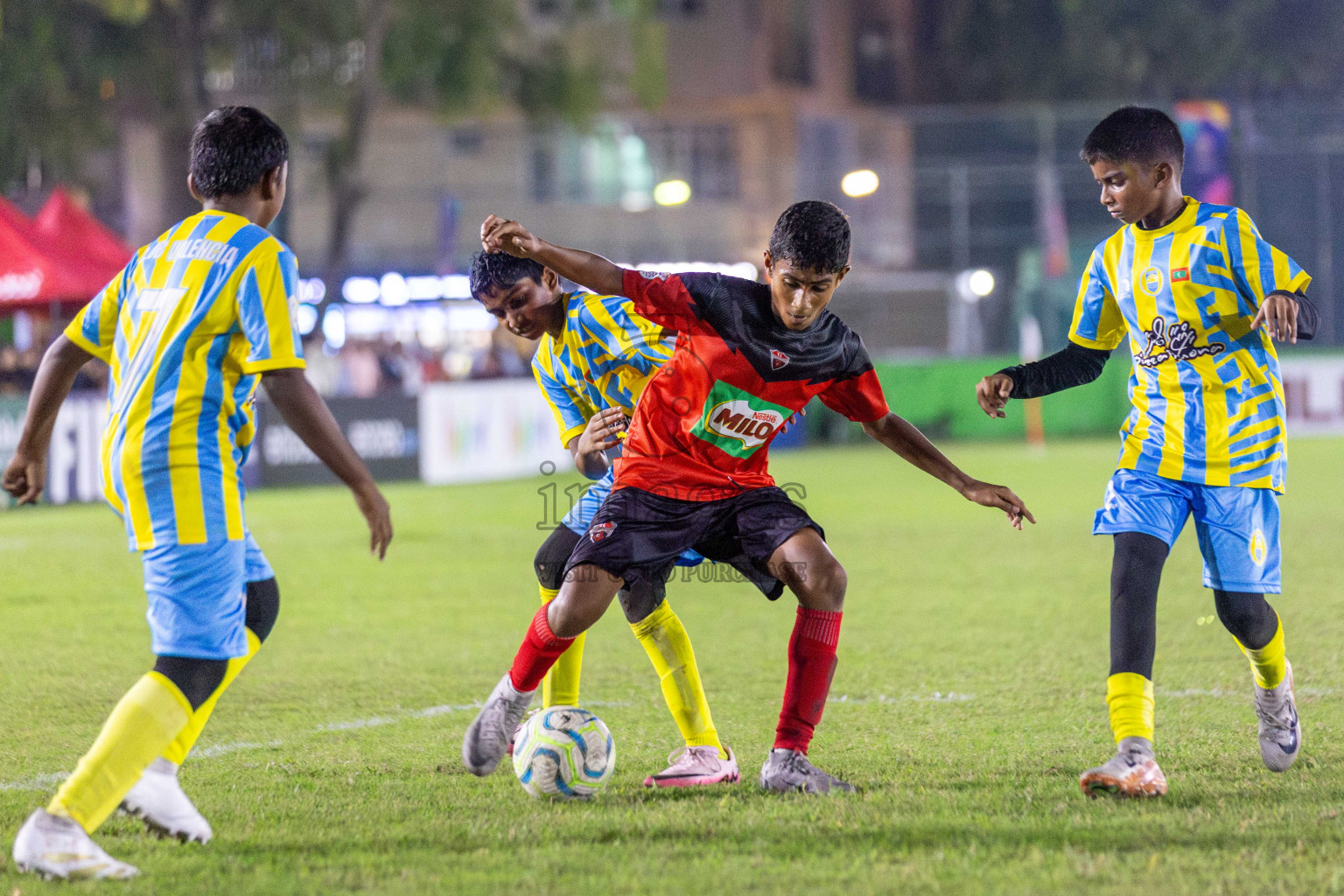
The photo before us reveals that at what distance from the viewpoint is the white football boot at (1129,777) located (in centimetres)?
418

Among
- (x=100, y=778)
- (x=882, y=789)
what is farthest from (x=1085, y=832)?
(x=100, y=778)

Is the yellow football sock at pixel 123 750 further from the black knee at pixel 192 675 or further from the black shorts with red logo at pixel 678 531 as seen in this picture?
the black shorts with red logo at pixel 678 531

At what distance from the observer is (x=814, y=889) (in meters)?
3.40

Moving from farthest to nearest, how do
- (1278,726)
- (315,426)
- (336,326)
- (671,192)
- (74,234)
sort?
1. (671,192)
2. (336,326)
3. (74,234)
4. (1278,726)
5. (315,426)

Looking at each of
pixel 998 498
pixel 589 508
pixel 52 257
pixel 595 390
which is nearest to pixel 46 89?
pixel 52 257

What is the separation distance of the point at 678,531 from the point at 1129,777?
1.45 metres

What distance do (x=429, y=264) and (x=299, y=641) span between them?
27.3 meters

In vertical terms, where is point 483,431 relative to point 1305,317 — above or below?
below

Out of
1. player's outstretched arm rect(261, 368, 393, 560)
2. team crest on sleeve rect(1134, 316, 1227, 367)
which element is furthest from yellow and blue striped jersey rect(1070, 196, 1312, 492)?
player's outstretched arm rect(261, 368, 393, 560)

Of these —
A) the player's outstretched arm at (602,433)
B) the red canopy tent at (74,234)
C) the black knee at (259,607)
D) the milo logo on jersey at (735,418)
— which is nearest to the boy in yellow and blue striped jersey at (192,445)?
the black knee at (259,607)

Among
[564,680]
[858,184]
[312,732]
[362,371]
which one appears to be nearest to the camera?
[564,680]

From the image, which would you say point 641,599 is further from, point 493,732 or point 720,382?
point 720,382

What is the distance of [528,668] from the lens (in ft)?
14.8

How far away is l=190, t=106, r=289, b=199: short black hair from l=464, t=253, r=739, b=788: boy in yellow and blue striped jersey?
0.95 metres
